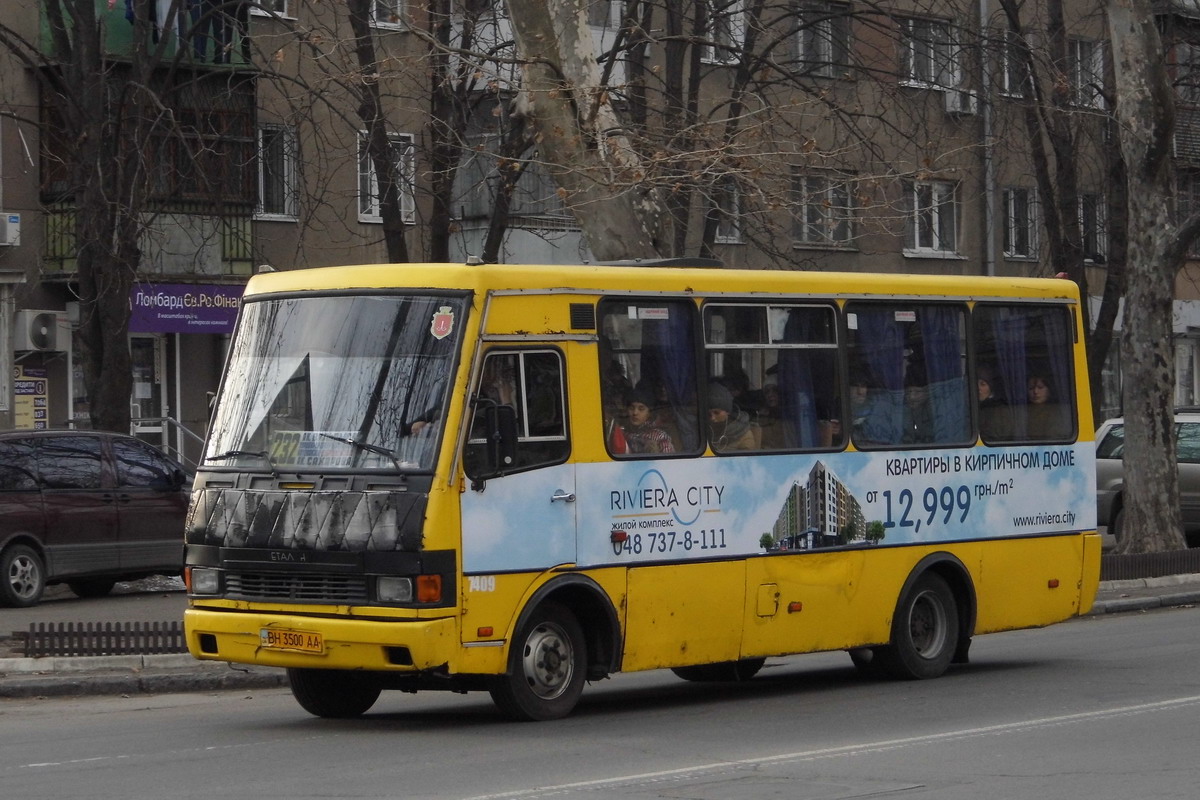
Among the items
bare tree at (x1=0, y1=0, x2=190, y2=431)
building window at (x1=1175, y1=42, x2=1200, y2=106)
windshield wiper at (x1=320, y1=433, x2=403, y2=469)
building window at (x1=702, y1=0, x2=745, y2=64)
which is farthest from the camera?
building window at (x1=1175, y1=42, x2=1200, y2=106)

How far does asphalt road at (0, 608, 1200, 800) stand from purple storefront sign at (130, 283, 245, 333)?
18043 millimetres

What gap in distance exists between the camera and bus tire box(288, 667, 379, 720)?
12.2 m

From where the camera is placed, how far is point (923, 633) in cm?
1433

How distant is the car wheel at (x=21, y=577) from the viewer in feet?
65.1

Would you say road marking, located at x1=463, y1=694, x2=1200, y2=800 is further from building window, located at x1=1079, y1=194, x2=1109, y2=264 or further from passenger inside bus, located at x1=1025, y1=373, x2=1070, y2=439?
building window, located at x1=1079, y1=194, x2=1109, y2=264

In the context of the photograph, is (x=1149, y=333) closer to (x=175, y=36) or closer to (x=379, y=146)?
(x=379, y=146)

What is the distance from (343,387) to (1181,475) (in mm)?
17948

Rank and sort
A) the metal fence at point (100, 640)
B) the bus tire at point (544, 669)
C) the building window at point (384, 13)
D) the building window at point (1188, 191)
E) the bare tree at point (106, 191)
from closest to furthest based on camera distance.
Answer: the bus tire at point (544, 669) → the metal fence at point (100, 640) → the bare tree at point (106, 191) → the building window at point (384, 13) → the building window at point (1188, 191)

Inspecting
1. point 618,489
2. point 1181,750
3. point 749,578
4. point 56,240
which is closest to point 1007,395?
point 749,578

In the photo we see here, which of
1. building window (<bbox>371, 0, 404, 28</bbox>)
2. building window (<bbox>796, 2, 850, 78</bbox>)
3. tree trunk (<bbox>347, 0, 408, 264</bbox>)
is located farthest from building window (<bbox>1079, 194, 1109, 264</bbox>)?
tree trunk (<bbox>347, 0, 408, 264</bbox>)

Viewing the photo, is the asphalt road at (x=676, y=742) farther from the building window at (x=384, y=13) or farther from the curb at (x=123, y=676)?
the building window at (x=384, y=13)

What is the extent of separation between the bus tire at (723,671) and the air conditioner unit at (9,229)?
18888 millimetres

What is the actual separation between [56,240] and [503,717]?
21.3m

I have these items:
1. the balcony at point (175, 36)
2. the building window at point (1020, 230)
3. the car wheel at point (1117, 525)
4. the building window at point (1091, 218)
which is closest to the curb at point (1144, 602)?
the car wheel at point (1117, 525)
